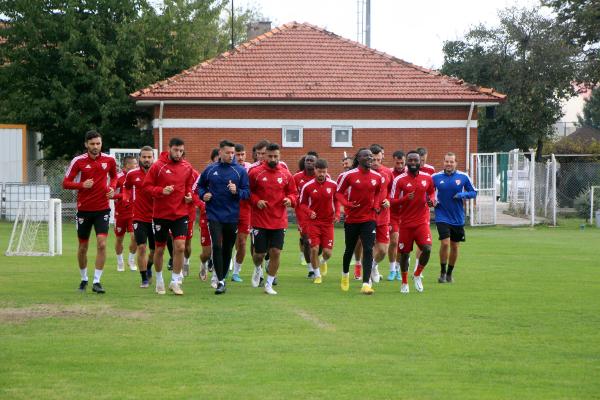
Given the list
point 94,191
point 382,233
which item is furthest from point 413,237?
point 94,191

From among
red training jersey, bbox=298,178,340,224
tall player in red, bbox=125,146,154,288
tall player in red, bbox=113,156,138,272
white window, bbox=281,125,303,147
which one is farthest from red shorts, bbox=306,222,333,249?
white window, bbox=281,125,303,147

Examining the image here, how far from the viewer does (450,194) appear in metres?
17.4

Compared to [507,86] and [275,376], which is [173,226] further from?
[507,86]

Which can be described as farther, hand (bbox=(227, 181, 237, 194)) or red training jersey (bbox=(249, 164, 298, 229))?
red training jersey (bbox=(249, 164, 298, 229))

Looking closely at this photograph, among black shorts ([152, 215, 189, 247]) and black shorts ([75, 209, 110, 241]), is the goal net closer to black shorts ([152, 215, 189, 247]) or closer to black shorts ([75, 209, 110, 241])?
black shorts ([75, 209, 110, 241])

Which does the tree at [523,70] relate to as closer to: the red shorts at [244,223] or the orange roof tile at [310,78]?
the orange roof tile at [310,78]

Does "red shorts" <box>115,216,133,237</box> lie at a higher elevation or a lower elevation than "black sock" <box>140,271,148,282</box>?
higher

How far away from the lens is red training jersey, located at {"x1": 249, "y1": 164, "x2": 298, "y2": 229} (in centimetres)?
1559

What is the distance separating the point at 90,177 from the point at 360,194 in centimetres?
376

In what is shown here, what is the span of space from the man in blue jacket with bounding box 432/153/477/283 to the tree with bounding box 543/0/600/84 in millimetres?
36722

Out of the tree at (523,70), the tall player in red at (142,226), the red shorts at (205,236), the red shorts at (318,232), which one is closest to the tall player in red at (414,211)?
the red shorts at (318,232)

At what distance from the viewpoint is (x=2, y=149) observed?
4103 centimetres

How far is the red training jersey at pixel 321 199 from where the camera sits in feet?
56.1

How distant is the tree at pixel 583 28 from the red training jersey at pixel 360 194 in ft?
128
